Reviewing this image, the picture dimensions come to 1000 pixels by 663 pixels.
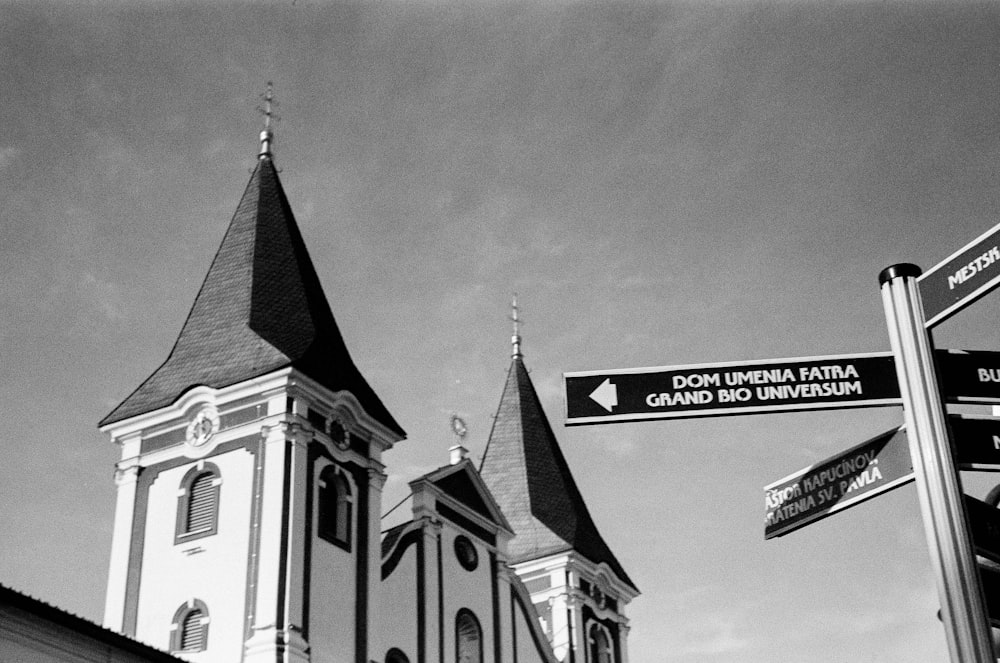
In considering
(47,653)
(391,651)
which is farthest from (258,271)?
(47,653)

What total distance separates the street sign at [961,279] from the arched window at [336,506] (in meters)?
21.3

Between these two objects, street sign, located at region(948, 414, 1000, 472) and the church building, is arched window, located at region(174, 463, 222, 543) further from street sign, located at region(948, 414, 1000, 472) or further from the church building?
street sign, located at region(948, 414, 1000, 472)

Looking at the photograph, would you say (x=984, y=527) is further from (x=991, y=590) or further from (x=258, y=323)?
(x=258, y=323)

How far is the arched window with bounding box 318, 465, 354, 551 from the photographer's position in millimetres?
27562

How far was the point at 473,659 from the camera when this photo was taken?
30969 mm

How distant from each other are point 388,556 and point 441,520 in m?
2.14

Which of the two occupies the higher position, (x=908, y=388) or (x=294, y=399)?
(x=294, y=399)

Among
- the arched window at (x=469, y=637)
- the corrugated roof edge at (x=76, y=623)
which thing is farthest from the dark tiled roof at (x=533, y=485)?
the corrugated roof edge at (x=76, y=623)

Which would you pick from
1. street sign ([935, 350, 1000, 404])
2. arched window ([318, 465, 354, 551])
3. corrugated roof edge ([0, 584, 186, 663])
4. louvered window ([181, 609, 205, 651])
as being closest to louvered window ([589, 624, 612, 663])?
arched window ([318, 465, 354, 551])

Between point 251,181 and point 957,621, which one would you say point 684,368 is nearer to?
point 957,621

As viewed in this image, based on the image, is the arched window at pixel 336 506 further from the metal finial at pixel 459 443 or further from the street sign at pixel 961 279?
the street sign at pixel 961 279

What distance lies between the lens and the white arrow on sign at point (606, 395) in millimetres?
7629

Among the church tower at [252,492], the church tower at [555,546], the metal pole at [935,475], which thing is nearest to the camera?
the metal pole at [935,475]

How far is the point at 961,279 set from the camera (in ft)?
23.1
